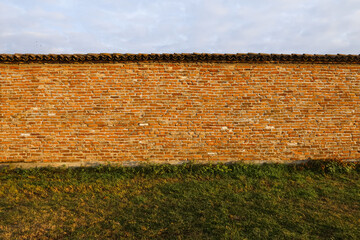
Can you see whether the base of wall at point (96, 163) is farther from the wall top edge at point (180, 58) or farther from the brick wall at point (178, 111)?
the wall top edge at point (180, 58)

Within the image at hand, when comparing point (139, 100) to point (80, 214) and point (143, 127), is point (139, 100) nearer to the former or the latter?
point (143, 127)

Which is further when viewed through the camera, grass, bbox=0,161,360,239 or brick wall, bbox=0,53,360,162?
brick wall, bbox=0,53,360,162

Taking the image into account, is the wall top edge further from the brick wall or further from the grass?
the grass

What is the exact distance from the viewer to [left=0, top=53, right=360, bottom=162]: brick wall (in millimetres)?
5934

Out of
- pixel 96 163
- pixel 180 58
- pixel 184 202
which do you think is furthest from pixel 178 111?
pixel 96 163

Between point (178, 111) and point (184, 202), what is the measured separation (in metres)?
2.80

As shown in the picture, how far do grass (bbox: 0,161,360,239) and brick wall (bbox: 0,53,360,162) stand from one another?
1.84 ft

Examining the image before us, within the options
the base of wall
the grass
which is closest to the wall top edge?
the base of wall

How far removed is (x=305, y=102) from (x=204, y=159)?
3666 mm

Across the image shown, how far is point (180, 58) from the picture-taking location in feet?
19.8

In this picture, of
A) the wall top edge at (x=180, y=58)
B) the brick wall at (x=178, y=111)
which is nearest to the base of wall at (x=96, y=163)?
the brick wall at (x=178, y=111)

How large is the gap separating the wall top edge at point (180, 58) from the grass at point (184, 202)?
325 centimetres

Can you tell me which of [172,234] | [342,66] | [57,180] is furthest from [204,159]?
[342,66]

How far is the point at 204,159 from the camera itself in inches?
239
